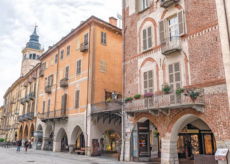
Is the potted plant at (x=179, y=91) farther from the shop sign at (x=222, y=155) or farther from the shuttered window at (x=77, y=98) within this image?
the shuttered window at (x=77, y=98)

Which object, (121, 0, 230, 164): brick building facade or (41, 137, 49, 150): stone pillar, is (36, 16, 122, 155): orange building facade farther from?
(121, 0, 230, 164): brick building facade

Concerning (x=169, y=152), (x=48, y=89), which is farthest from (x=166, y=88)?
(x=48, y=89)

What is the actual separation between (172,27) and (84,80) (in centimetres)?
1103

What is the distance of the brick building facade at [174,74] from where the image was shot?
1213 centimetres

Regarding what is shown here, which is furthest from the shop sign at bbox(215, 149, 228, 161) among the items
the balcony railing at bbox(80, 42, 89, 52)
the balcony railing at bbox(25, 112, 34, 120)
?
the balcony railing at bbox(25, 112, 34, 120)

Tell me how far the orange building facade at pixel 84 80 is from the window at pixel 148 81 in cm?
517

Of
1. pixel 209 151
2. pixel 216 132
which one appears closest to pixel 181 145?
pixel 209 151

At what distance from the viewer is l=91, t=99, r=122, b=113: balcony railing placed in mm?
18311

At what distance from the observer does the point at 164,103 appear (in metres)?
13.7

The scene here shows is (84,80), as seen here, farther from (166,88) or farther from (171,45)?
(171,45)

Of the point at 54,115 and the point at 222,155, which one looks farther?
the point at 54,115

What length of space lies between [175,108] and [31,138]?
26958 millimetres

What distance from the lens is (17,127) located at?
42531mm

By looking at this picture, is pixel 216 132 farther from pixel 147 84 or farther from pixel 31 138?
pixel 31 138
